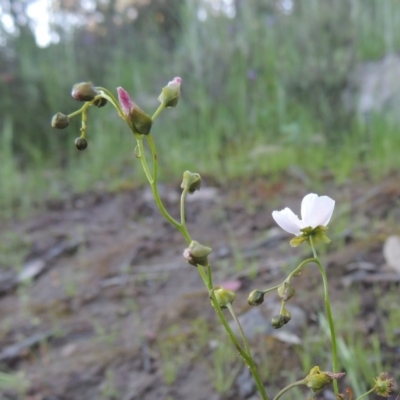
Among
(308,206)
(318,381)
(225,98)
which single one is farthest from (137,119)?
(225,98)

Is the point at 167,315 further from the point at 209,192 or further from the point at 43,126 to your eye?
the point at 43,126

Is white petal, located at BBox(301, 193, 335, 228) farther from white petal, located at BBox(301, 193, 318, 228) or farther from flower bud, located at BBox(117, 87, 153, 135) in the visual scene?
flower bud, located at BBox(117, 87, 153, 135)

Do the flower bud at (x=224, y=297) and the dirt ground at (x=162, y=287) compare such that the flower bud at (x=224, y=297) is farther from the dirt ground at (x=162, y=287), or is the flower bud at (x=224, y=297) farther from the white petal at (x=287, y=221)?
the dirt ground at (x=162, y=287)

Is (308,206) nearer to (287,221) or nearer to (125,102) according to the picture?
(287,221)

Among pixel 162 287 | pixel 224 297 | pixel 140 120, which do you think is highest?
pixel 162 287

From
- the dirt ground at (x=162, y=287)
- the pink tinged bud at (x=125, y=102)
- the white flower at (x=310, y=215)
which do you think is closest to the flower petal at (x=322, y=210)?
the white flower at (x=310, y=215)

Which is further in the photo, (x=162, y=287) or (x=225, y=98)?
(x=225, y=98)
